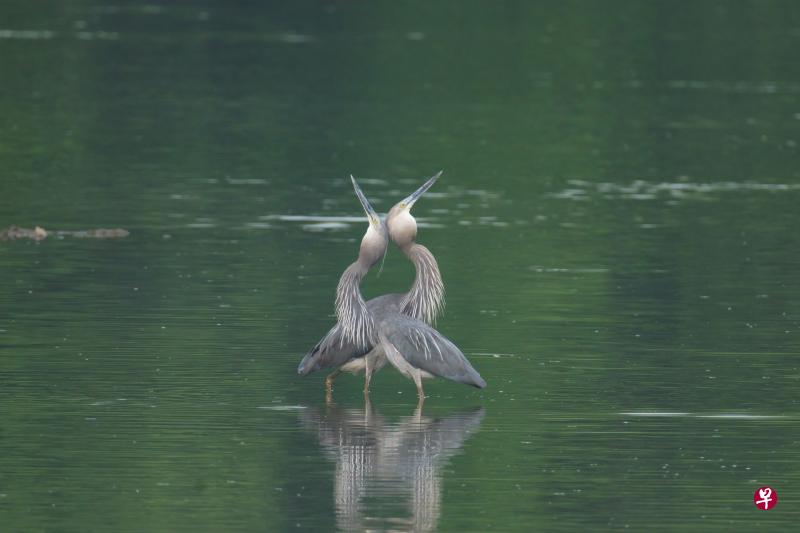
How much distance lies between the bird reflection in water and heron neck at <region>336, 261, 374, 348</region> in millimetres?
518

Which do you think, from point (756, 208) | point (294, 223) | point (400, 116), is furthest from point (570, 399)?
point (400, 116)

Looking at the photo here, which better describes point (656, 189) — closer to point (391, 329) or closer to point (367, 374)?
point (367, 374)

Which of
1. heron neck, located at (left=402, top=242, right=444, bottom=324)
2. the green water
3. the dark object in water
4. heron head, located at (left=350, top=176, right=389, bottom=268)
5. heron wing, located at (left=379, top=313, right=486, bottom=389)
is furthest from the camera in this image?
the dark object in water

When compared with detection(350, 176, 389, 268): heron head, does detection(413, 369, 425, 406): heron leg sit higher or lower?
lower

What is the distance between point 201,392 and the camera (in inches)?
631

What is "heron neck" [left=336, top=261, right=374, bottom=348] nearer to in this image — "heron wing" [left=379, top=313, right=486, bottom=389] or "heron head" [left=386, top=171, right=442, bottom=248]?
"heron wing" [left=379, top=313, right=486, bottom=389]

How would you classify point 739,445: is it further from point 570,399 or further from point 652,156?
point 652,156

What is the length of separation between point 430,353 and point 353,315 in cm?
66

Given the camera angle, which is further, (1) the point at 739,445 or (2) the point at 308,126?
(2) the point at 308,126

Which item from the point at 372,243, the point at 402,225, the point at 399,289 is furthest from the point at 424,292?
the point at 399,289

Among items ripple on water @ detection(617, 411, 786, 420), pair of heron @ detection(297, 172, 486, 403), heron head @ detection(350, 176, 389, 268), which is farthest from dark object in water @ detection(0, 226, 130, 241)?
ripple on water @ detection(617, 411, 786, 420)

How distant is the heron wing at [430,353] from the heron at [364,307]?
0.26 metres

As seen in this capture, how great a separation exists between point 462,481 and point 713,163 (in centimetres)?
2026

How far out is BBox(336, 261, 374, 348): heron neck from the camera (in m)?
16.2
